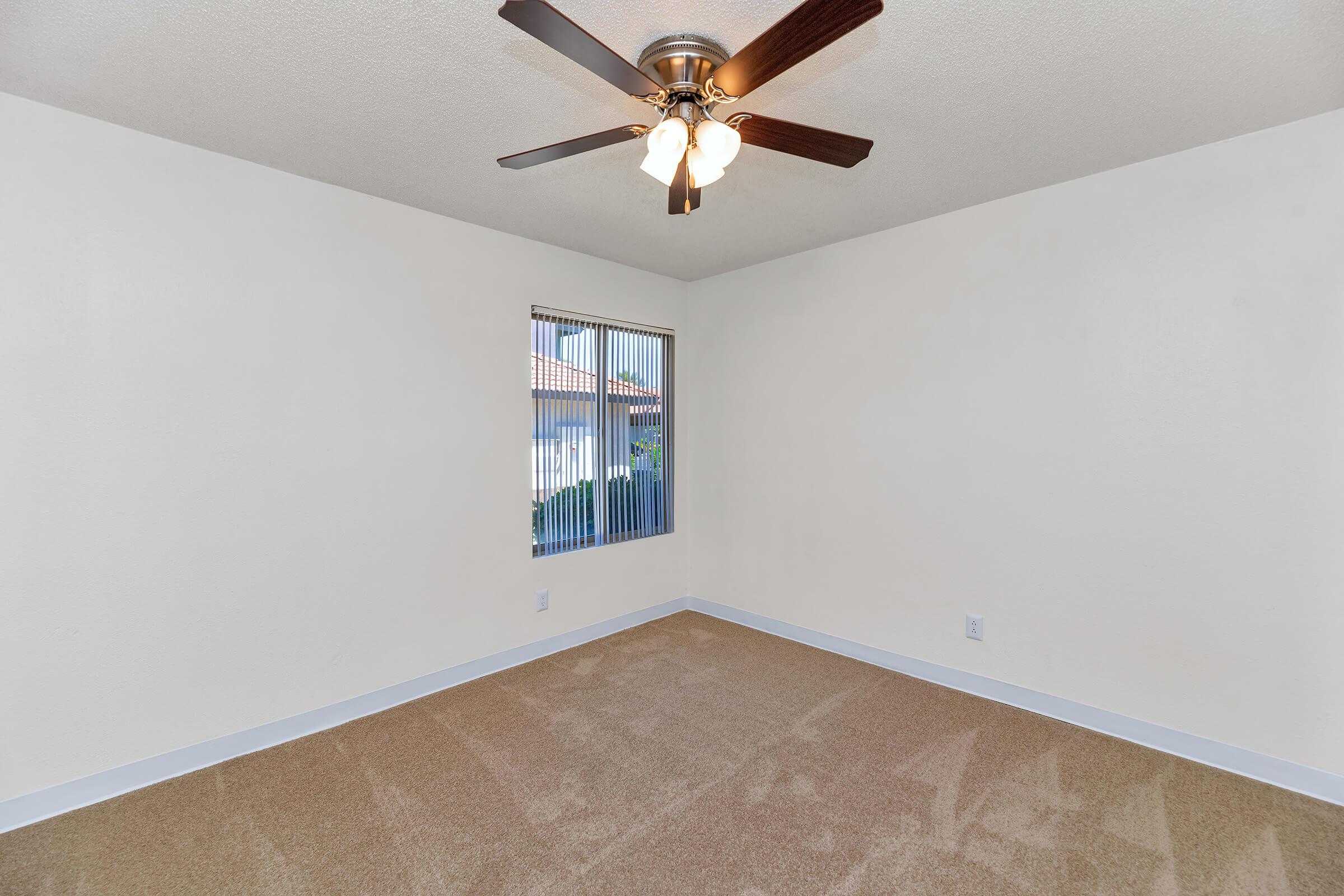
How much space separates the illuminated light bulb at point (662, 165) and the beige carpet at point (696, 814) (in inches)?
87.3

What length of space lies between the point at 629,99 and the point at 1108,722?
134 inches

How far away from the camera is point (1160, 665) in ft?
8.41

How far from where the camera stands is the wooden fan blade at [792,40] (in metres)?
1.25

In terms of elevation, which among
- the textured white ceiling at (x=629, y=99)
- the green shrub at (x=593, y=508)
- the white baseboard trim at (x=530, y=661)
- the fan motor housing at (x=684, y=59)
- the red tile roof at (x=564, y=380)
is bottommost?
the white baseboard trim at (x=530, y=661)

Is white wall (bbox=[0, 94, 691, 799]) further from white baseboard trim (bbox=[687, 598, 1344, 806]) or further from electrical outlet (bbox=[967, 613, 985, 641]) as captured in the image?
electrical outlet (bbox=[967, 613, 985, 641])

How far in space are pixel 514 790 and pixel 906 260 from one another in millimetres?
3325

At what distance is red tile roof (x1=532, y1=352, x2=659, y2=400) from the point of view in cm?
364

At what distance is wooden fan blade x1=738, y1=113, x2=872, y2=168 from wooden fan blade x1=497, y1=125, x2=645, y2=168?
0.35 metres

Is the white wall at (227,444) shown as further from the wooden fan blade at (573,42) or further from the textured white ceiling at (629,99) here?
the wooden fan blade at (573,42)

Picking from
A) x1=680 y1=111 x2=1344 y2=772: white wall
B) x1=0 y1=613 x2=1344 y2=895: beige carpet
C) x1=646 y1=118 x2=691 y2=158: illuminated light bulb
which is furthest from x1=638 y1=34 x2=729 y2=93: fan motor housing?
x1=0 y1=613 x2=1344 y2=895: beige carpet

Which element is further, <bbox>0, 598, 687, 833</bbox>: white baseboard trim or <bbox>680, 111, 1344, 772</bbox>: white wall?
<bbox>680, 111, 1344, 772</bbox>: white wall

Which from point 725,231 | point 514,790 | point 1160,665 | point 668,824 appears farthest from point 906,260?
point 514,790

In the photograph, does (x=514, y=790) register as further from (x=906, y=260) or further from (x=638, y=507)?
(x=906, y=260)

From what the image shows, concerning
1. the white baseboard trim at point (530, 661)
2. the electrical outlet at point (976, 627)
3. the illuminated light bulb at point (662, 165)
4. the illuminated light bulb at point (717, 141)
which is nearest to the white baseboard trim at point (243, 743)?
the white baseboard trim at point (530, 661)
